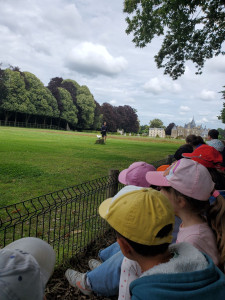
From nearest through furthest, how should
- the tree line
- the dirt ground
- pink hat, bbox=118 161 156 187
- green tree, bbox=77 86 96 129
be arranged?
the dirt ground → pink hat, bbox=118 161 156 187 → the tree line → green tree, bbox=77 86 96 129

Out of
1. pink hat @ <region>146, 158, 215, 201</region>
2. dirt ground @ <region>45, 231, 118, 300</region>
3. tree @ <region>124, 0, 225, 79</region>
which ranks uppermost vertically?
tree @ <region>124, 0, 225, 79</region>

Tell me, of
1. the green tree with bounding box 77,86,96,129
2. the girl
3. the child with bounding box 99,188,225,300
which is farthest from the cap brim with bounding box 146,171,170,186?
the green tree with bounding box 77,86,96,129

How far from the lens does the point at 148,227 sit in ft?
4.40

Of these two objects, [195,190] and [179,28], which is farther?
[179,28]

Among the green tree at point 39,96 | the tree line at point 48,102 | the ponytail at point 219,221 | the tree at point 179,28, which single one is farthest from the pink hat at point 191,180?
the green tree at point 39,96

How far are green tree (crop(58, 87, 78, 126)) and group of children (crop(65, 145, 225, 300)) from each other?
2301 inches

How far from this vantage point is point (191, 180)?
2.22m

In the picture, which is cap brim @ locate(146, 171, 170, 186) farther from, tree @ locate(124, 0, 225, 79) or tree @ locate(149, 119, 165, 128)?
tree @ locate(149, 119, 165, 128)

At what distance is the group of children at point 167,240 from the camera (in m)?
1.13

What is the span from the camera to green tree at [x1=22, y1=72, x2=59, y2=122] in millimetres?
53031

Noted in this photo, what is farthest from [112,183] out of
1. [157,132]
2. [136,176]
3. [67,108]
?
[157,132]

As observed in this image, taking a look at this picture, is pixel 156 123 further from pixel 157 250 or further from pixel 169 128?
pixel 157 250

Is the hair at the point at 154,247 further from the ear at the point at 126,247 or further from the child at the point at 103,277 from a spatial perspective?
the child at the point at 103,277

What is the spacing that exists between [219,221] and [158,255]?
3.12 ft
